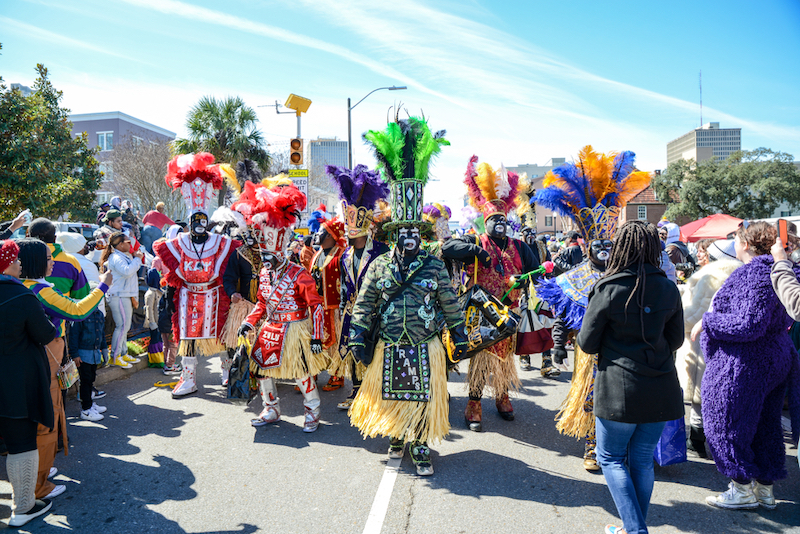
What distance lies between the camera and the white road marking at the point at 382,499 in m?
3.14

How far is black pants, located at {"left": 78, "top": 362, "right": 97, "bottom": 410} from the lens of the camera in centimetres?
504

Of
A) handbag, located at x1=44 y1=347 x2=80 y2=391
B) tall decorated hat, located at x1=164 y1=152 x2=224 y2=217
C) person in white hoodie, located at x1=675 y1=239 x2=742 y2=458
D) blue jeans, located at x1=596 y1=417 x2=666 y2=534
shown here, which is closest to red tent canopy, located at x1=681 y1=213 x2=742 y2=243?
person in white hoodie, located at x1=675 y1=239 x2=742 y2=458

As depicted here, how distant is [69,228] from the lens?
9.66 metres

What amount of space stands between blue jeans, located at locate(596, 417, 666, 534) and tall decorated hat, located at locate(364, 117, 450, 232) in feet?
6.75

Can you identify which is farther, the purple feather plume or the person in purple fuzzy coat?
the purple feather plume

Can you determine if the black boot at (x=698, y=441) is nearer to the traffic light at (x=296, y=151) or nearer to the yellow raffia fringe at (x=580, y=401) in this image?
the yellow raffia fringe at (x=580, y=401)

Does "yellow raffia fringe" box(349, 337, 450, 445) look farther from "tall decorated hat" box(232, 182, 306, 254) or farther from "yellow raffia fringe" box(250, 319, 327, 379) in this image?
"tall decorated hat" box(232, 182, 306, 254)

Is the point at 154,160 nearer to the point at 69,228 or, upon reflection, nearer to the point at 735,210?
the point at 69,228

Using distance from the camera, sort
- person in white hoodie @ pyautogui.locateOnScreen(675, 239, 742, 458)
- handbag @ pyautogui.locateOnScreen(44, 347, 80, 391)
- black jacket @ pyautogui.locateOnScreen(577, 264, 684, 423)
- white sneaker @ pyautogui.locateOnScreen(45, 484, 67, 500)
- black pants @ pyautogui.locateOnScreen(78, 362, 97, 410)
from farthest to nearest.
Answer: black pants @ pyautogui.locateOnScreen(78, 362, 97, 410) → person in white hoodie @ pyautogui.locateOnScreen(675, 239, 742, 458) → handbag @ pyautogui.locateOnScreen(44, 347, 80, 391) → white sneaker @ pyautogui.locateOnScreen(45, 484, 67, 500) → black jacket @ pyautogui.locateOnScreen(577, 264, 684, 423)

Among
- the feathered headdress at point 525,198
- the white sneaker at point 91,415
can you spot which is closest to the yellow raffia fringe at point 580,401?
the feathered headdress at point 525,198

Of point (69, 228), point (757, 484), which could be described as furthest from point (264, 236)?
point (69, 228)

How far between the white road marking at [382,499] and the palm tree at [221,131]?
16.6 m

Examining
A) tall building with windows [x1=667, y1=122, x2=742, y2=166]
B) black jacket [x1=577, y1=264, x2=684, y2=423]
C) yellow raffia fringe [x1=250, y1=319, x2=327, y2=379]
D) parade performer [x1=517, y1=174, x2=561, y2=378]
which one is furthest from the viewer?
tall building with windows [x1=667, y1=122, x2=742, y2=166]

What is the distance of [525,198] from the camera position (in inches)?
253
